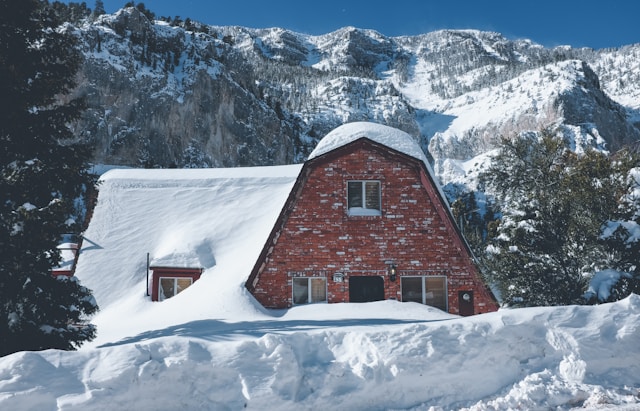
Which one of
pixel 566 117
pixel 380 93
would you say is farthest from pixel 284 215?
pixel 380 93

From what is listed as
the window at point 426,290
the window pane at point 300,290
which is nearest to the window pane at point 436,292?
the window at point 426,290

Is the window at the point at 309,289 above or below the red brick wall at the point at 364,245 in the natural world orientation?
below

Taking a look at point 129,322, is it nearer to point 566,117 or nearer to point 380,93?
point 566,117

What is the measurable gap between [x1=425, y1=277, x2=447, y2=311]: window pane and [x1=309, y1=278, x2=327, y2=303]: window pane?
302cm

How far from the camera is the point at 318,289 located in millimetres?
13852

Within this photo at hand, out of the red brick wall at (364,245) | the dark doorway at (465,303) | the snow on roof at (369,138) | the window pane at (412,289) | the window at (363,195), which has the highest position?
the snow on roof at (369,138)

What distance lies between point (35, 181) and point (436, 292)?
1060 centimetres

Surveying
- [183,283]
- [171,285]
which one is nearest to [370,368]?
[183,283]

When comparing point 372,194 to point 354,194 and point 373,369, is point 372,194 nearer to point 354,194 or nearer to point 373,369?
point 354,194

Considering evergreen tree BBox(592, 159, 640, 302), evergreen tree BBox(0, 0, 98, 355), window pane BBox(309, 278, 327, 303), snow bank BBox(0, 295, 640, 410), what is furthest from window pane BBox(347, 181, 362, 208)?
evergreen tree BBox(0, 0, 98, 355)

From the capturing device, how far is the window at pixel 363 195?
46.7ft

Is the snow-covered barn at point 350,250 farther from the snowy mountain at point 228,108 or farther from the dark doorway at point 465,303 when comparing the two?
the snowy mountain at point 228,108

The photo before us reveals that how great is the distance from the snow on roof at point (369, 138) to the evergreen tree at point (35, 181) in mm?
6927

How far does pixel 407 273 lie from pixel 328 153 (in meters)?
4.25
